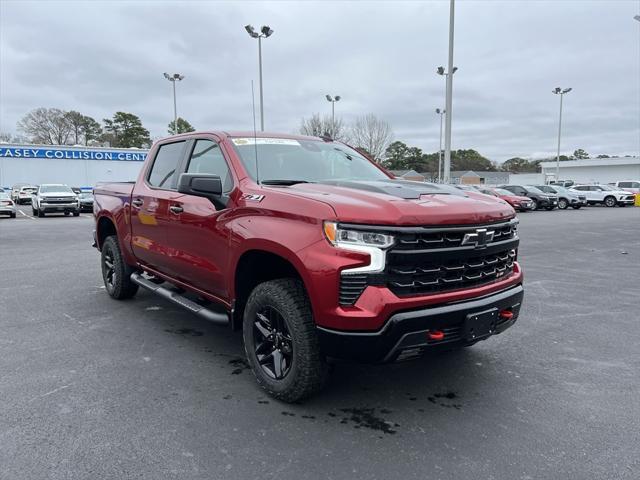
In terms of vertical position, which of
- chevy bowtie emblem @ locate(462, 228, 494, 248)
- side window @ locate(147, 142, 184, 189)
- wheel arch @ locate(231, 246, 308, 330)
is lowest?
wheel arch @ locate(231, 246, 308, 330)

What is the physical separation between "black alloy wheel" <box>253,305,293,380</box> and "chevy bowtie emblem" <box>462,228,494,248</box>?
130 centimetres

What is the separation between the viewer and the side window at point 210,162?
405 centimetres

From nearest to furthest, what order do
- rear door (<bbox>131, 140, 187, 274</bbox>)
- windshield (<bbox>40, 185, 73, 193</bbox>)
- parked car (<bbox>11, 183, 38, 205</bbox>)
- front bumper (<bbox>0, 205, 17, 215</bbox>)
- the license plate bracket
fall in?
1. the license plate bracket
2. rear door (<bbox>131, 140, 187, 274</bbox>)
3. front bumper (<bbox>0, 205, 17, 215</bbox>)
4. windshield (<bbox>40, 185, 73, 193</bbox>)
5. parked car (<bbox>11, 183, 38, 205</bbox>)

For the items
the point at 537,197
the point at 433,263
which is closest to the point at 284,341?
the point at 433,263

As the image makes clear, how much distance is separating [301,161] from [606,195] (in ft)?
126

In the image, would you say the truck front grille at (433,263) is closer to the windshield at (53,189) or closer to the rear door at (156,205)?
the rear door at (156,205)

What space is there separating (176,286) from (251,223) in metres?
1.73

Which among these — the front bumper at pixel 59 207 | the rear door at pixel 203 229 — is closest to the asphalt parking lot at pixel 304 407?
the rear door at pixel 203 229

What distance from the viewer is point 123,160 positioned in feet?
154

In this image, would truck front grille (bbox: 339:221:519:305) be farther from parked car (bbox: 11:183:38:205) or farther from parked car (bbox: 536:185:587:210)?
parked car (bbox: 11:183:38:205)

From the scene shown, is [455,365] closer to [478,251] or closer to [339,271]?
[478,251]

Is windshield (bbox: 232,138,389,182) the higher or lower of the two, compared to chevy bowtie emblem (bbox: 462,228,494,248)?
higher

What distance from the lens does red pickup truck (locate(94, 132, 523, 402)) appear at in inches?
114

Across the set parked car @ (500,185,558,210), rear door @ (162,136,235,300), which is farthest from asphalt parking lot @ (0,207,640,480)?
parked car @ (500,185,558,210)
